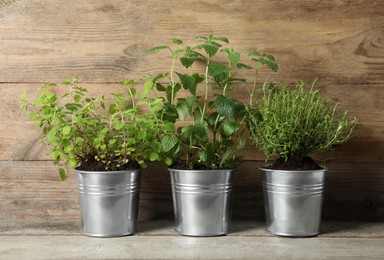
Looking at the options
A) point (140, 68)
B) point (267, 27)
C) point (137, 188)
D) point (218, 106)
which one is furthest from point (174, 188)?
point (267, 27)

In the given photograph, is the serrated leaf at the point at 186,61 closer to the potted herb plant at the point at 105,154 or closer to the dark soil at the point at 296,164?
the potted herb plant at the point at 105,154

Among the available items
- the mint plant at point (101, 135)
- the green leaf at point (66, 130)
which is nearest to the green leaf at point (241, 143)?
the mint plant at point (101, 135)

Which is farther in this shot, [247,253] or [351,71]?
[351,71]

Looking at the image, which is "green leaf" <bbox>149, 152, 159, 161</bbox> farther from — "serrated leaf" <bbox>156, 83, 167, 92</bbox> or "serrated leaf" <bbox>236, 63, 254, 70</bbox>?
"serrated leaf" <bbox>236, 63, 254, 70</bbox>

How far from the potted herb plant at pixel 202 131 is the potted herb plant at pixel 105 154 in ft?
0.22

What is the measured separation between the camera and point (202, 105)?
153 cm

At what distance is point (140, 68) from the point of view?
60.9 inches

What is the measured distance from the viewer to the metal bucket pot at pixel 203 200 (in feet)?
4.36

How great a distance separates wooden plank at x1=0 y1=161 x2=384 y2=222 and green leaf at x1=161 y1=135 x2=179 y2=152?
0.75ft

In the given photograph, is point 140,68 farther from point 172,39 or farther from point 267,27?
point 267,27

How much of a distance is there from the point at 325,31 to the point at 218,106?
1.39 ft

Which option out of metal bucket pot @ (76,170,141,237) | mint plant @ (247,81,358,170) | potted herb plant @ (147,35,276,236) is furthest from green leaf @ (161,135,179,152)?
mint plant @ (247,81,358,170)

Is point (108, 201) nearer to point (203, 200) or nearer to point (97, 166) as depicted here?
point (97, 166)

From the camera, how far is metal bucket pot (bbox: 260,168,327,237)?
1312mm
